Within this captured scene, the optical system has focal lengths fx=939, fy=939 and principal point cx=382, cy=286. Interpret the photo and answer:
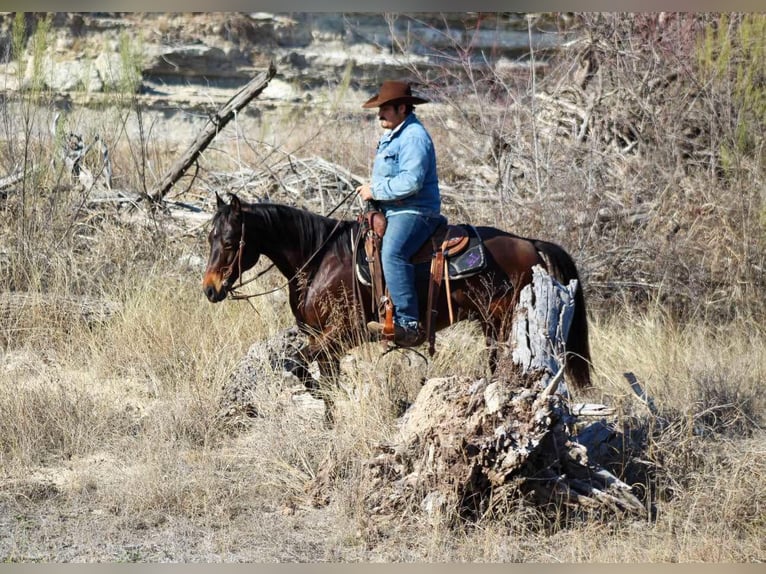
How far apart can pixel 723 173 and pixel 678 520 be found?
6.26m

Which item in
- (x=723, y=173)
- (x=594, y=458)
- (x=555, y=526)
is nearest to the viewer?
(x=555, y=526)

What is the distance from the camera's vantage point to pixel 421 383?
283 inches

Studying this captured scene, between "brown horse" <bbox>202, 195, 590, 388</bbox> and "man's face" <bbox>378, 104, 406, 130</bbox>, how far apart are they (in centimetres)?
89

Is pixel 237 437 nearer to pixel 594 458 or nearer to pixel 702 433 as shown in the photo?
pixel 594 458

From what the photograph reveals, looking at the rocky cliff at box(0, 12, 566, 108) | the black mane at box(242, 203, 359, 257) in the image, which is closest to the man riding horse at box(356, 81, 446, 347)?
the black mane at box(242, 203, 359, 257)

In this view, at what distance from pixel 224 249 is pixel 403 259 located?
131cm

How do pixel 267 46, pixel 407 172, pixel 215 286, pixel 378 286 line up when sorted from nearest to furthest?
pixel 407 172 → pixel 215 286 → pixel 378 286 → pixel 267 46

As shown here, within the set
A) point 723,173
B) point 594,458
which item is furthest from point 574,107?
point 594,458

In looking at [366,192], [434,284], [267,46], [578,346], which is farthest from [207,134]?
[267,46]

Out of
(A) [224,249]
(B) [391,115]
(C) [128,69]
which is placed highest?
(C) [128,69]

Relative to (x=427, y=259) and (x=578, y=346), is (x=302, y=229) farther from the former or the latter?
(x=578, y=346)

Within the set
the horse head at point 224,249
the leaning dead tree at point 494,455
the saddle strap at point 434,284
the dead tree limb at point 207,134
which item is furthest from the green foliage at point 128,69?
the leaning dead tree at point 494,455

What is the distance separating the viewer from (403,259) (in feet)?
22.3

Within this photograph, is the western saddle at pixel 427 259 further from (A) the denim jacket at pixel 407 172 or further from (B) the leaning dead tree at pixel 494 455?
(B) the leaning dead tree at pixel 494 455
